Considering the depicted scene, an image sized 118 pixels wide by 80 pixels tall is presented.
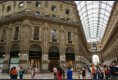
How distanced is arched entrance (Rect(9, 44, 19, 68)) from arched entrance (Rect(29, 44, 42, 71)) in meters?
2.86

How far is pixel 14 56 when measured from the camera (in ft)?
72.1

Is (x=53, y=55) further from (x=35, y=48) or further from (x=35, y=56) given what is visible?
(x=35, y=48)

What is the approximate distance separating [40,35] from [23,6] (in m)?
8.29

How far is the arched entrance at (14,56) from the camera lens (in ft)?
70.5

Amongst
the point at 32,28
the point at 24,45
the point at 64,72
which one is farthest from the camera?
the point at 32,28

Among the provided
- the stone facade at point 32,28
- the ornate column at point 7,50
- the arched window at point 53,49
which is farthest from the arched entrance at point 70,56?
the ornate column at point 7,50

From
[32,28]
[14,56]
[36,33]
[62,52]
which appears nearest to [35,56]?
[14,56]

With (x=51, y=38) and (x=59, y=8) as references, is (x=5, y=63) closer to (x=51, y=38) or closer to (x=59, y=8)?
(x=51, y=38)

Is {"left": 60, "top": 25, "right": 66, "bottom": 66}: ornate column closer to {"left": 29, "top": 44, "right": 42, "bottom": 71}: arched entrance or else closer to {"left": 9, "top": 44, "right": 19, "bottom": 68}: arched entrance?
{"left": 29, "top": 44, "right": 42, "bottom": 71}: arched entrance

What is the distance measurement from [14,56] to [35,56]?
451 centimetres

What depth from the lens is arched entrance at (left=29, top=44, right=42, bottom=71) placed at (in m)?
21.8

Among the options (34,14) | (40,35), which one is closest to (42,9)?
(34,14)

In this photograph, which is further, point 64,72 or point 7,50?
point 7,50

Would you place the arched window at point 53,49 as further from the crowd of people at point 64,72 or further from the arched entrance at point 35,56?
the crowd of people at point 64,72
